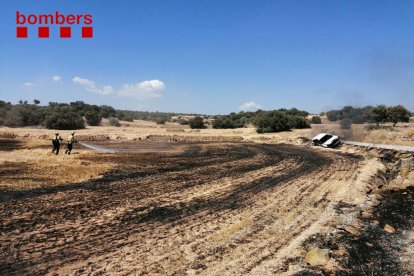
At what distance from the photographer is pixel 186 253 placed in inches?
344

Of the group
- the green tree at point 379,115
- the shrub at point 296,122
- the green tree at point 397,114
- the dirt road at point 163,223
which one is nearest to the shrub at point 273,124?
the shrub at point 296,122

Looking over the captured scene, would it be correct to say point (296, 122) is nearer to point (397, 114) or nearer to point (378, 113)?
point (378, 113)

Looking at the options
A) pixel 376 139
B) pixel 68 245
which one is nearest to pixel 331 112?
pixel 376 139

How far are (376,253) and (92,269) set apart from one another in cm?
691

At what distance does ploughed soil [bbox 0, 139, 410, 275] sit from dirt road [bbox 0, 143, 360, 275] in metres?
0.02

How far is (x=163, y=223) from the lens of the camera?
36.3 ft

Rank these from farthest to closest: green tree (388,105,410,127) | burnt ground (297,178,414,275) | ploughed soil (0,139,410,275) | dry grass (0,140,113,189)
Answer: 1. green tree (388,105,410,127)
2. dry grass (0,140,113,189)
3. burnt ground (297,178,414,275)
4. ploughed soil (0,139,410,275)

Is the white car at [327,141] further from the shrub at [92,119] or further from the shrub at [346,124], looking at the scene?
the shrub at [92,119]

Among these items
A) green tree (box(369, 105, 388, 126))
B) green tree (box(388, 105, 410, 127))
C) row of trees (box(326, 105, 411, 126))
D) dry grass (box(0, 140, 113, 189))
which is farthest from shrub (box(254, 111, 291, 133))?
dry grass (box(0, 140, 113, 189))

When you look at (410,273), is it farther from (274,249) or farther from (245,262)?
(245,262)

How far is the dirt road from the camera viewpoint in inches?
318

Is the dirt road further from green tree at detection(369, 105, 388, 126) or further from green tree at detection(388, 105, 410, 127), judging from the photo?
green tree at detection(388, 105, 410, 127)

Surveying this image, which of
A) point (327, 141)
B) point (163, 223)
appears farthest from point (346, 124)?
→ point (163, 223)

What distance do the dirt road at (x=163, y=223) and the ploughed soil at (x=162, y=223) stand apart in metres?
0.02
